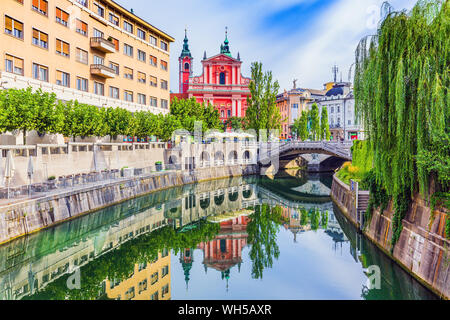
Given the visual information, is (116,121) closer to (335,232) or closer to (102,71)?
(102,71)

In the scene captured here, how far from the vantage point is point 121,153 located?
4306cm

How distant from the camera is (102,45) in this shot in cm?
4422

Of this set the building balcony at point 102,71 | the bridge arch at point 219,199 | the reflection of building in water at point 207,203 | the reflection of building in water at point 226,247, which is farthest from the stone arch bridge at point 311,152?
the reflection of building in water at point 226,247

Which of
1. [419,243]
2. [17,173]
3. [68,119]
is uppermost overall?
[68,119]

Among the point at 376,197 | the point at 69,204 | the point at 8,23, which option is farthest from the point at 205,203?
the point at 8,23

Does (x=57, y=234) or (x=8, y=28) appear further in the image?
(x=8, y=28)

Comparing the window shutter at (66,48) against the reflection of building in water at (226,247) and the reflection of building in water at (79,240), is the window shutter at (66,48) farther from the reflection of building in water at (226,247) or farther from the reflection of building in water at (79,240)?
the reflection of building in water at (226,247)

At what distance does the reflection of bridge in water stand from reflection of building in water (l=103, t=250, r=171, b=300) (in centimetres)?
306

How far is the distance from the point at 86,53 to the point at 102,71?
258 cm

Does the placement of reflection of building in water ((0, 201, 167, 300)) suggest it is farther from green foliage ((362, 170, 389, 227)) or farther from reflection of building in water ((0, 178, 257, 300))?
green foliage ((362, 170, 389, 227))

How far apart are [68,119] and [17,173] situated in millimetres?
8172
